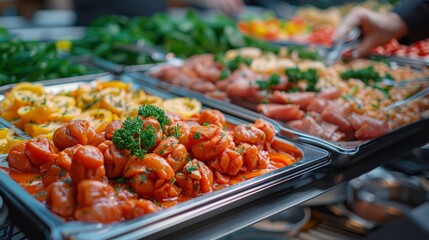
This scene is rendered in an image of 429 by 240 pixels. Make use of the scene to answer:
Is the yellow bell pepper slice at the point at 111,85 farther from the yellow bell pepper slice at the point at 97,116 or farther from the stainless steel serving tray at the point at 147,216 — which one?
the stainless steel serving tray at the point at 147,216

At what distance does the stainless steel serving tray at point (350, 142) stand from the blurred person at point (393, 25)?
92 cm

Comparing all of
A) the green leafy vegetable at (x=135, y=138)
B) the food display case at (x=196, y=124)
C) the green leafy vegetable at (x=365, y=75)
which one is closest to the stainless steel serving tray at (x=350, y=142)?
the food display case at (x=196, y=124)

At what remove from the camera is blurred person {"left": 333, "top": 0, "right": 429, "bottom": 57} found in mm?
2928

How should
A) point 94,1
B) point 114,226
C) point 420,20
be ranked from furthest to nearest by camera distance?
point 94,1
point 420,20
point 114,226

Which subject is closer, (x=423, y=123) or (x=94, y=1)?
(x=423, y=123)

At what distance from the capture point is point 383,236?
2.23 m

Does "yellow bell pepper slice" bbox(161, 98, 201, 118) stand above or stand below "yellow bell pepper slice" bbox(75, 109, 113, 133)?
above

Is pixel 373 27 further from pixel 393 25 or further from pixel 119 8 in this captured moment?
pixel 119 8

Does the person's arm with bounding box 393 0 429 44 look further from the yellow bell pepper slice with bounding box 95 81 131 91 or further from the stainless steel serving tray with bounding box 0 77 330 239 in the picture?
the yellow bell pepper slice with bounding box 95 81 131 91

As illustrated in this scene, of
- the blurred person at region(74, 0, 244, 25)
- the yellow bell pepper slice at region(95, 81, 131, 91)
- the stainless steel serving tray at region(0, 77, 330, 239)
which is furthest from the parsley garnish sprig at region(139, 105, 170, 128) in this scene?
the blurred person at region(74, 0, 244, 25)

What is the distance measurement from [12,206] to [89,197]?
0.94 ft

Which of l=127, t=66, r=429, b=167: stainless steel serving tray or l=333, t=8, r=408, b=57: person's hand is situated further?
l=333, t=8, r=408, b=57: person's hand

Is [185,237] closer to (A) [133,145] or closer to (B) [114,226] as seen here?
(B) [114,226]

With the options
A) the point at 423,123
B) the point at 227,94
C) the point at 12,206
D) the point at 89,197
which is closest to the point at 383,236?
the point at 423,123
